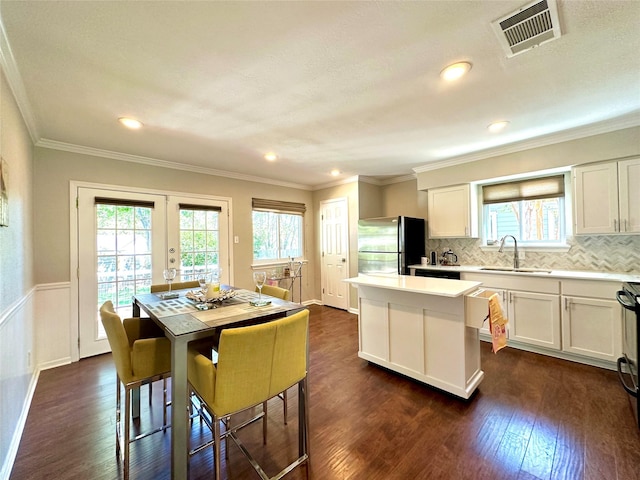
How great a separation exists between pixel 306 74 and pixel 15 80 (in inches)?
76.5

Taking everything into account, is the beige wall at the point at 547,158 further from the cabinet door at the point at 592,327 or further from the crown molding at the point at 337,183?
the cabinet door at the point at 592,327

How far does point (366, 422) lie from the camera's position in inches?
76.3

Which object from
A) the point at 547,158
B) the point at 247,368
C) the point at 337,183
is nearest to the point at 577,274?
the point at 547,158

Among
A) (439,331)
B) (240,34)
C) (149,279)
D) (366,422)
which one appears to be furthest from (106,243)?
(439,331)

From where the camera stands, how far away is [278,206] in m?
4.93

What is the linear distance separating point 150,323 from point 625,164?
14.9 ft

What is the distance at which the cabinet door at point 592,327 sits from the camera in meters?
2.53

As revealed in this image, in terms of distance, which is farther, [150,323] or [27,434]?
[150,323]

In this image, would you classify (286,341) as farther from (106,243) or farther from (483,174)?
(483,174)

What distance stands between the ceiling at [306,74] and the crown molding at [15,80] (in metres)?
0.01

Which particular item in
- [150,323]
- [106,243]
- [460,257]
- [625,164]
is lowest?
[150,323]

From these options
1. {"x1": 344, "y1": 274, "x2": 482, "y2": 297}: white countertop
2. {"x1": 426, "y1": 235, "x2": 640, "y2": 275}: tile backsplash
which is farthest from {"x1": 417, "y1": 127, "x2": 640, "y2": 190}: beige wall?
{"x1": 344, "y1": 274, "x2": 482, "y2": 297}: white countertop

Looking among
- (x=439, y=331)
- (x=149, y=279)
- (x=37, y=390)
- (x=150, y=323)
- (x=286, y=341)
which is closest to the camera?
→ (x=286, y=341)

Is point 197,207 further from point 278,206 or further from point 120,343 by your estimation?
point 120,343
